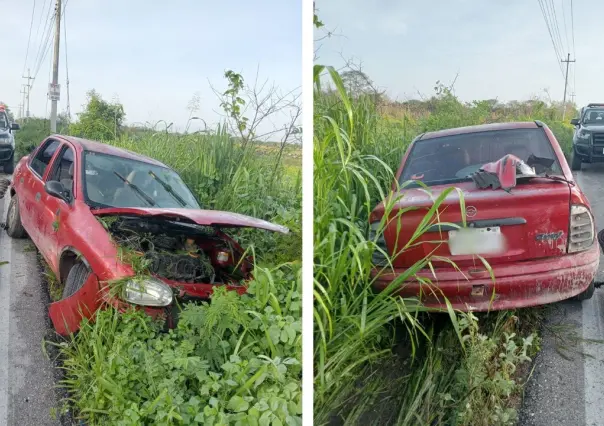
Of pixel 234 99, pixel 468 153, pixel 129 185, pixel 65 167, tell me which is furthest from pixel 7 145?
pixel 468 153

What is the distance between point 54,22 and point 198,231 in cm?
71

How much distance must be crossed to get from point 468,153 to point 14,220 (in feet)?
4.08

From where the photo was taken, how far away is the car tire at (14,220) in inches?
61.4

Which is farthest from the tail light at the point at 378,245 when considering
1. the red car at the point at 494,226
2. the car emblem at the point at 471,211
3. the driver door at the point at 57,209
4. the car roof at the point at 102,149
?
the driver door at the point at 57,209

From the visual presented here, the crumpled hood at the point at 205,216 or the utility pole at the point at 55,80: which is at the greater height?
the utility pole at the point at 55,80

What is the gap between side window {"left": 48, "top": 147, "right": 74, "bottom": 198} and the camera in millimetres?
1650

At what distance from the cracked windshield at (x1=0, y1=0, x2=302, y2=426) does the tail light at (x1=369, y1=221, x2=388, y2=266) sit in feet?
1.00

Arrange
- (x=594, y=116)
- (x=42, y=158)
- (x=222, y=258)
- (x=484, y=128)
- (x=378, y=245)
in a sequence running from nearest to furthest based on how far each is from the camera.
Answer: (x=594, y=116) < (x=484, y=128) < (x=378, y=245) < (x=42, y=158) < (x=222, y=258)

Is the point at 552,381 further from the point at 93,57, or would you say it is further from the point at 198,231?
the point at 93,57

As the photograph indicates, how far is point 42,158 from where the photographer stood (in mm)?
1622

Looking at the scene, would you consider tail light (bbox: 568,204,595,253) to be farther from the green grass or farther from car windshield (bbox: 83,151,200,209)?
car windshield (bbox: 83,151,200,209)

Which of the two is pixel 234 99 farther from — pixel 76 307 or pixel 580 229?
pixel 580 229

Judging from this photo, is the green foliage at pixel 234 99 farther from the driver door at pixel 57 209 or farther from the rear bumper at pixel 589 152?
the rear bumper at pixel 589 152

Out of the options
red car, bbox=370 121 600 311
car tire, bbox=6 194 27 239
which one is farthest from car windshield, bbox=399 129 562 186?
car tire, bbox=6 194 27 239
